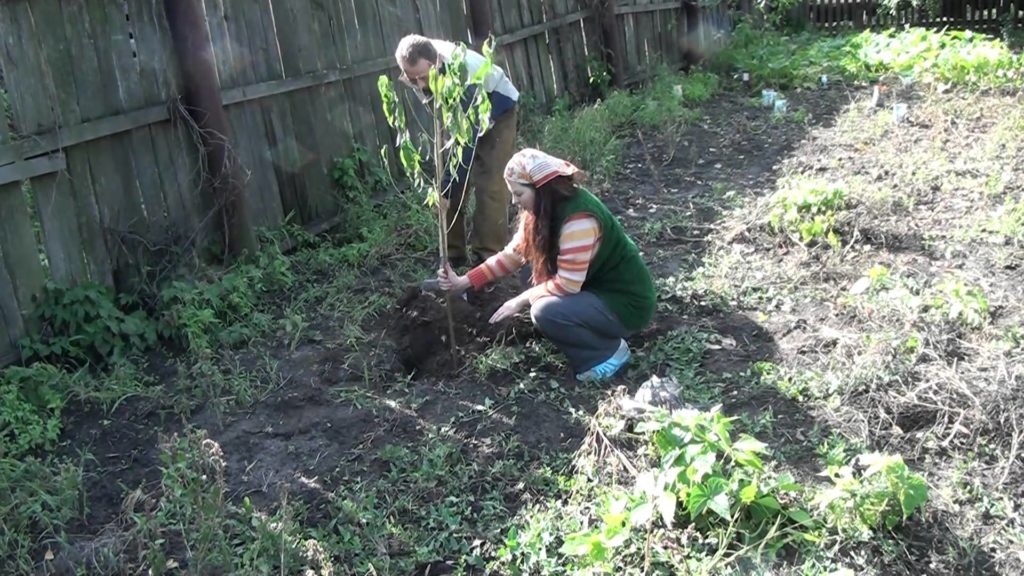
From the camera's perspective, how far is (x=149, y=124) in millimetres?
5133

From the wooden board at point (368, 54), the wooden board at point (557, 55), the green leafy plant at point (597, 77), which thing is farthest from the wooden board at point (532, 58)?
the wooden board at point (368, 54)

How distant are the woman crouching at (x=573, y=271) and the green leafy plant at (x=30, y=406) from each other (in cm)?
180

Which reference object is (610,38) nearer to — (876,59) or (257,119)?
(876,59)

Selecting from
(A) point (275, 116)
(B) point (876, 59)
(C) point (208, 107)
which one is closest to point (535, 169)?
(C) point (208, 107)

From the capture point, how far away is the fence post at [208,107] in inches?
207

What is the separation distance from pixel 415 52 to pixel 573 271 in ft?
4.90

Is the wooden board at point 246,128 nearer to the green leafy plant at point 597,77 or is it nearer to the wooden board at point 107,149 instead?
the wooden board at point 107,149

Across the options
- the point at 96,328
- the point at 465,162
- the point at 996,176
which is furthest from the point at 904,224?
the point at 96,328

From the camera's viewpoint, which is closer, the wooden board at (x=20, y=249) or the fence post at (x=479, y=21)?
the wooden board at (x=20, y=249)

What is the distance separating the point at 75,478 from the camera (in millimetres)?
3604

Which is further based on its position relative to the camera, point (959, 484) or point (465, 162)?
point (465, 162)

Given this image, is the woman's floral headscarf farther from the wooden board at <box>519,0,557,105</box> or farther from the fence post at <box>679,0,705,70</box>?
the fence post at <box>679,0,705,70</box>

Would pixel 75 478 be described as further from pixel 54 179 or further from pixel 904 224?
pixel 904 224

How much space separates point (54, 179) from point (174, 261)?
2.65 feet
